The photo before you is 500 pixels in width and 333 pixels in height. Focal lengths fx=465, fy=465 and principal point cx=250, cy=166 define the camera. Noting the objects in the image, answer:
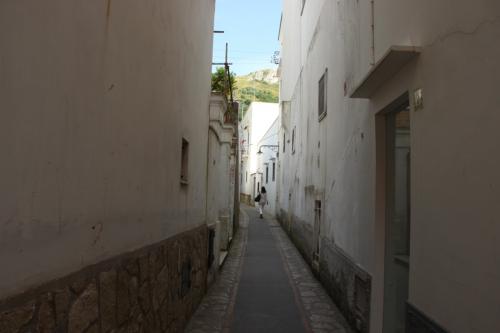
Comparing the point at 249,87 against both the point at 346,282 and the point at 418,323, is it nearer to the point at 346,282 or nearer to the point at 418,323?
the point at 346,282

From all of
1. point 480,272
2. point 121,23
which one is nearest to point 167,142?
point 121,23

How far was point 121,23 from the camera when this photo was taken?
3.14 m

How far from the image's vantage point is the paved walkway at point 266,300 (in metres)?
6.48

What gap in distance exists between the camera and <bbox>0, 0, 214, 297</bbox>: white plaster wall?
6.24 ft

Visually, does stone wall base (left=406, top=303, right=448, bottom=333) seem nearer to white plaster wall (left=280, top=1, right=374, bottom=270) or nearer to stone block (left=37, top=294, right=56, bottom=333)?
white plaster wall (left=280, top=1, right=374, bottom=270)

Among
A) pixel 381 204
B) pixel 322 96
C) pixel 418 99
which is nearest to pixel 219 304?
pixel 381 204

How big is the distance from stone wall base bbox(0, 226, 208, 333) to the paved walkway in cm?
68

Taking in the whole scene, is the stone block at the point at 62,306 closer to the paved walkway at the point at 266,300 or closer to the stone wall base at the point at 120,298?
the stone wall base at the point at 120,298

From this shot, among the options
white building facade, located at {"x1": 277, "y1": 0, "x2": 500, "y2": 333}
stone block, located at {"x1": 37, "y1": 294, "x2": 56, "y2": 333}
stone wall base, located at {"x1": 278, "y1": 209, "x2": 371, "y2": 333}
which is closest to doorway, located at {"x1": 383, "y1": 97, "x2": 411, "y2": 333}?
white building facade, located at {"x1": 277, "y1": 0, "x2": 500, "y2": 333}

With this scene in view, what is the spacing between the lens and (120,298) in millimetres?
3309

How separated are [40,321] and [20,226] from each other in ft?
1.51

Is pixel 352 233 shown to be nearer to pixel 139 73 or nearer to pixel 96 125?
pixel 139 73

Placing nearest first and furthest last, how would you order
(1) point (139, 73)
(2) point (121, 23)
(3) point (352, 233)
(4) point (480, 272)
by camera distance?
(4) point (480, 272) → (2) point (121, 23) → (1) point (139, 73) → (3) point (352, 233)

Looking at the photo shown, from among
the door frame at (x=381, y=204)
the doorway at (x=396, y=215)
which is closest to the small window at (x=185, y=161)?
the door frame at (x=381, y=204)
